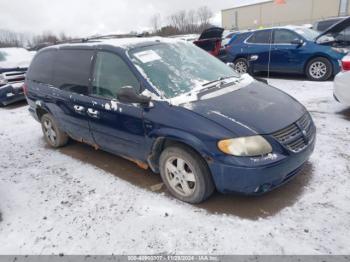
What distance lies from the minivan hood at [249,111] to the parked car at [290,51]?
4.46 metres

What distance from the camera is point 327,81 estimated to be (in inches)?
311

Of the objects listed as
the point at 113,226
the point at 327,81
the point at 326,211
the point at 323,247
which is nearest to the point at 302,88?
the point at 327,81

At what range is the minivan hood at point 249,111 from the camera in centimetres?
276

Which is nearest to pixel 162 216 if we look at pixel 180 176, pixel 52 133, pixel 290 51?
pixel 180 176

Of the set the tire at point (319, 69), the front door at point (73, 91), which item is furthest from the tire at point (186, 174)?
the tire at point (319, 69)

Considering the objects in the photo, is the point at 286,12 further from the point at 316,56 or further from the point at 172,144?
the point at 172,144

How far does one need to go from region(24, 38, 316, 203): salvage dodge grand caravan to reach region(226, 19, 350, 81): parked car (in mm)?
4597

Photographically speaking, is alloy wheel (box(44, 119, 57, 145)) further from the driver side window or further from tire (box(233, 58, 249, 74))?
tire (box(233, 58, 249, 74))

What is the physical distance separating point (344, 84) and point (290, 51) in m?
3.76

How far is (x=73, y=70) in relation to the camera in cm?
415

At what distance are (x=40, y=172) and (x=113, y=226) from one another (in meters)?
1.89

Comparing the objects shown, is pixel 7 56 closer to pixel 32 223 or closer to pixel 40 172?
pixel 40 172

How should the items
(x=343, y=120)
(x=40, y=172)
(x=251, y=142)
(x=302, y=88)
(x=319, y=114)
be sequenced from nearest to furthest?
(x=251, y=142) < (x=40, y=172) < (x=343, y=120) < (x=319, y=114) < (x=302, y=88)

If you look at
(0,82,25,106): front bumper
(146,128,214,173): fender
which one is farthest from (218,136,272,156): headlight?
(0,82,25,106): front bumper
